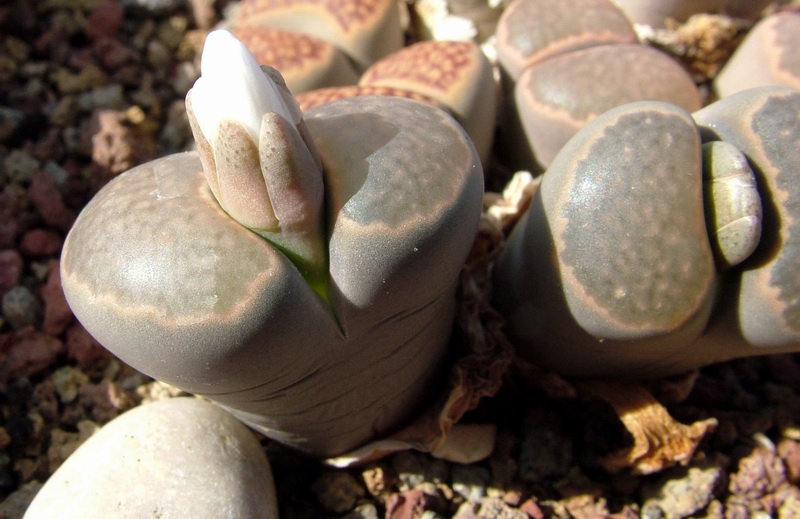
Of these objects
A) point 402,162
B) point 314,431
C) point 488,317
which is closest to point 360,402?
point 314,431

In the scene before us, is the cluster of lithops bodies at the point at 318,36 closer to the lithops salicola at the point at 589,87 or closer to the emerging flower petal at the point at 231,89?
the lithops salicola at the point at 589,87

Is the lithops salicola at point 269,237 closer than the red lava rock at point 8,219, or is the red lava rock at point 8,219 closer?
the lithops salicola at point 269,237

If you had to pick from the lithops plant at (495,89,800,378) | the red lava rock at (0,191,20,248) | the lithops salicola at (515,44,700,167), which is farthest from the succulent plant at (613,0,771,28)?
the red lava rock at (0,191,20,248)

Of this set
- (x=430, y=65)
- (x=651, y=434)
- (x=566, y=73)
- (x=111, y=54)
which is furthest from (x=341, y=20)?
(x=651, y=434)

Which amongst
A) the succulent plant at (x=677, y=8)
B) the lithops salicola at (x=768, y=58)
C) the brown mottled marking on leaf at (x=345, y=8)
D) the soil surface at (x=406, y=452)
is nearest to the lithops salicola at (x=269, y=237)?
the soil surface at (x=406, y=452)

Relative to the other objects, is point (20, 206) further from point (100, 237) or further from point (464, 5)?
point (464, 5)

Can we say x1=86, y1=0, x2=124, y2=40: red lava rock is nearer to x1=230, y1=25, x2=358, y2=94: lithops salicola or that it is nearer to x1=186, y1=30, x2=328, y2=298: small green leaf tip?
x1=230, y1=25, x2=358, y2=94: lithops salicola
